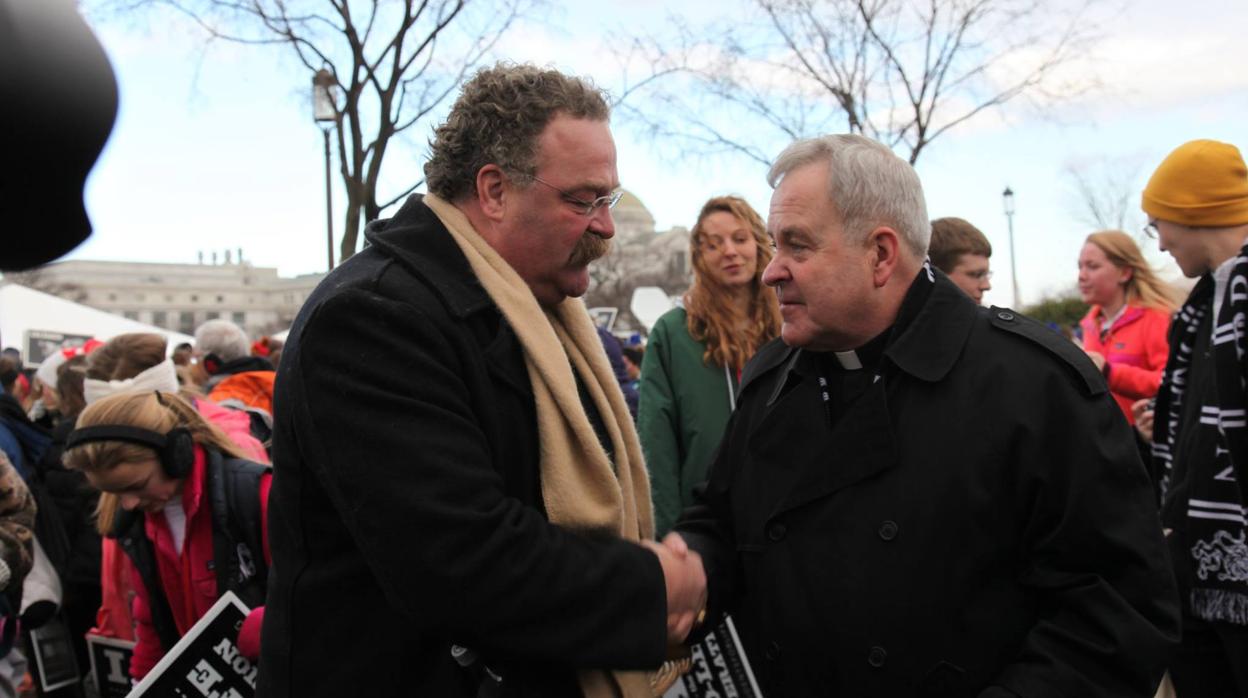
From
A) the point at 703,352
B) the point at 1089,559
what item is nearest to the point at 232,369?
the point at 703,352

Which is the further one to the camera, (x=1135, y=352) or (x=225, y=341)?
(x=225, y=341)

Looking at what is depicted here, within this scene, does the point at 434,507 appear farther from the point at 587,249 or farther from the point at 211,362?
the point at 211,362

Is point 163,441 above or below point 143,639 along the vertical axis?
above

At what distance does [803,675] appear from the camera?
2.51 meters

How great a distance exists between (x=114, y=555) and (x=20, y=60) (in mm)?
4301

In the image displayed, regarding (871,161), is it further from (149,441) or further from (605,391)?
(149,441)

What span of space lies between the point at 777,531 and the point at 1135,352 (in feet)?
12.9

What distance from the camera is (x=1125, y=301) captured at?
599cm

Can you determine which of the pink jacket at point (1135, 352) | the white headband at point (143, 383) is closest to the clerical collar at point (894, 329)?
the pink jacket at point (1135, 352)

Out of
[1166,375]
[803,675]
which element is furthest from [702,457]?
[803,675]

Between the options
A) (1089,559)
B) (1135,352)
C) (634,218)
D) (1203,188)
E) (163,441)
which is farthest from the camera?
(634,218)

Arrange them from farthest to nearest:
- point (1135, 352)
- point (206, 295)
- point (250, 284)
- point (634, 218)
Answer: point (250, 284), point (206, 295), point (634, 218), point (1135, 352)

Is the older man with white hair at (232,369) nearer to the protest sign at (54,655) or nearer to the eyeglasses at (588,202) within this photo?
the protest sign at (54,655)

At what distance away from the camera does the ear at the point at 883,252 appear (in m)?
2.57
